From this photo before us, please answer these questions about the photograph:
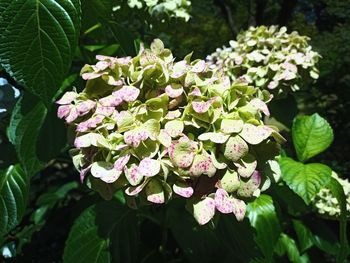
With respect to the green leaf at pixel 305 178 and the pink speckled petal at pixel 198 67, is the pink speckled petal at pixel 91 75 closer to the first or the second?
the pink speckled petal at pixel 198 67

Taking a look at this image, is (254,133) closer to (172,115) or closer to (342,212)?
(172,115)

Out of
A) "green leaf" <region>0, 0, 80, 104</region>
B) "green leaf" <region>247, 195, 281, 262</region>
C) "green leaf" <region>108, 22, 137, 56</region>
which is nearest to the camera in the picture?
"green leaf" <region>0, 0, 80, 104</region>

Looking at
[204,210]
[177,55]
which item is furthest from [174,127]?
[177,55]

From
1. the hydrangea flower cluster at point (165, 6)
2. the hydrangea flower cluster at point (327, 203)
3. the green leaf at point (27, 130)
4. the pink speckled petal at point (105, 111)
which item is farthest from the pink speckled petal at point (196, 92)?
the hydrangea flower cluster at point (327, 203)

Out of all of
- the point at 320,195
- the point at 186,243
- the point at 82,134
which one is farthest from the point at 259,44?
the point at 82,134

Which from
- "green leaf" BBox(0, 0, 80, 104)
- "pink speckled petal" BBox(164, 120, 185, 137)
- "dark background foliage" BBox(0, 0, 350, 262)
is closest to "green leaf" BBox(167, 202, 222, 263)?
"dark background foliage" BBox(0, 0, 350, 262)

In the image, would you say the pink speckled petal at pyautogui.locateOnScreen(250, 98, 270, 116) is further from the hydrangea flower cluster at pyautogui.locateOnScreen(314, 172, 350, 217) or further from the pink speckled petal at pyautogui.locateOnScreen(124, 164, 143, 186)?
the hydrangea flower cluster at pyautogui.locateOnScreen(314, 172, 350, 217)
